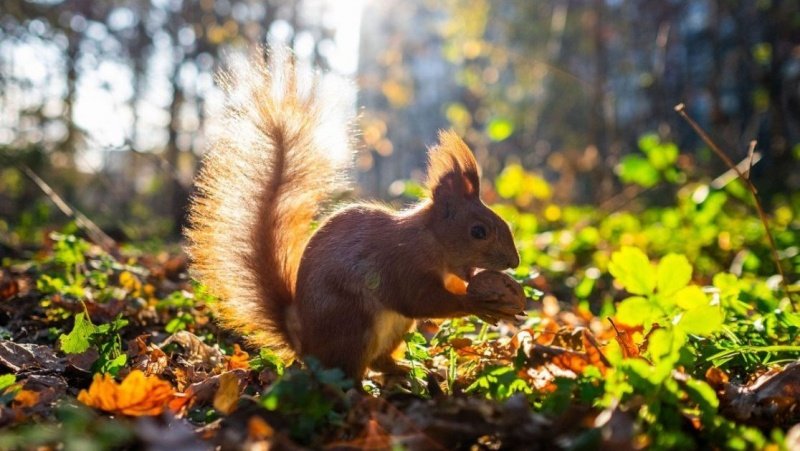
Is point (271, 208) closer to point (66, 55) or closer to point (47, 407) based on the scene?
point (47, 407)

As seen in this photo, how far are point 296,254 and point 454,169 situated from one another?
1.88 ft

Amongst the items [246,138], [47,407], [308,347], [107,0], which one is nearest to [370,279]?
[308,347]

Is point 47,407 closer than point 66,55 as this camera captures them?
Yes

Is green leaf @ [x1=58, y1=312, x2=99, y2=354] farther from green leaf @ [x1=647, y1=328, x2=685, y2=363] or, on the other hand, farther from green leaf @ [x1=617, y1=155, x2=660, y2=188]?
green leaf @ [x1=617, y1=155, x2=660, y2=188]

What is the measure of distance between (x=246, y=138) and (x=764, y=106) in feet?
24.7

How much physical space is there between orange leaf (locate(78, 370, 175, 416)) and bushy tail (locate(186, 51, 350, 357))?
503 mm

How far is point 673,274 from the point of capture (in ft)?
5.01

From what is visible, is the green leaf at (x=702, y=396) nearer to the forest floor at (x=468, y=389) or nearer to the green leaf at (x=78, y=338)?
the forest floor at (x=468, y=389)

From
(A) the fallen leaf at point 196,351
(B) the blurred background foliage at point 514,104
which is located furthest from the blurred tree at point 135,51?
(A) the fallen leaf at point 196,351

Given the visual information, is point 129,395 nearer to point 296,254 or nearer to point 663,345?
point 296,254

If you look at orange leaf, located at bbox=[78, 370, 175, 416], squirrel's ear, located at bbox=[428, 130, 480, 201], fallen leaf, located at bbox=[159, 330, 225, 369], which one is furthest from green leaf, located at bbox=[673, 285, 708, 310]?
fallen leaf, located at bbox=[159, 330, 225, 369]

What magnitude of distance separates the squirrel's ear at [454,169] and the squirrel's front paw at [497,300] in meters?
0.39

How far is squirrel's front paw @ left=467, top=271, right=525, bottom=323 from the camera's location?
1.78 m

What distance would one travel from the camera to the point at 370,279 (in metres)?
1.83
